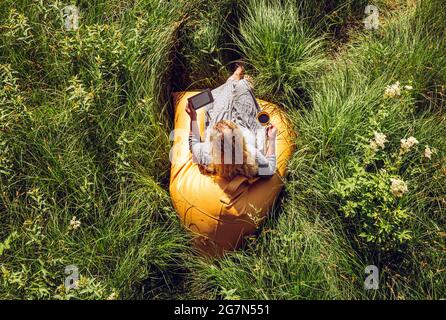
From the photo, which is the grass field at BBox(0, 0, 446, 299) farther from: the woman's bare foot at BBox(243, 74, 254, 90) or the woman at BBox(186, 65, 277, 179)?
the woman at BBox(186, 65, 277, 179)

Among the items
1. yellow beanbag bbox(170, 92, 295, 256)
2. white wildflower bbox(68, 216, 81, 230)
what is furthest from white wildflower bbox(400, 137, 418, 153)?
white wildflower bbox(68, 216, 81, 230)

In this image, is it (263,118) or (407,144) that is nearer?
(407,144)

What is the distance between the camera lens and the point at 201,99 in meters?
4.00

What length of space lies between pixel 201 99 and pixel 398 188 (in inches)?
63.9

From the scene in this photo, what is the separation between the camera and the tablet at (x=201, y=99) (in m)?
3.98

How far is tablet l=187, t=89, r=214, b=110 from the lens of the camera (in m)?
3.98

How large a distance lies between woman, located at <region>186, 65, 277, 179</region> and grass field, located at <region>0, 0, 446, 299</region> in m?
0.31

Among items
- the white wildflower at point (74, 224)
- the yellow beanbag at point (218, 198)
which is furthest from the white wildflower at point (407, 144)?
the white wildflower at point (74, 224)

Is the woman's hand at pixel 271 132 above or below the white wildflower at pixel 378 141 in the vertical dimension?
below

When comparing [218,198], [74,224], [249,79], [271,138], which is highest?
[249,79]

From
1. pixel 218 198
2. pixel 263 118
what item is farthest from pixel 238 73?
pixel 218 198

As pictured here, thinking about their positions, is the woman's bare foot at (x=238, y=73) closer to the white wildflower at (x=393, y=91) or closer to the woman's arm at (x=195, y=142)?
the woman's arm at (x=195, y=142)

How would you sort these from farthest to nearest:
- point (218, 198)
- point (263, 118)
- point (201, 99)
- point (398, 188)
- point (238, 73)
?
1. point (238, 73)
2. point (263, 118)
3. point (201, 99)
4. point (218, 198)
5. point (398, 188)

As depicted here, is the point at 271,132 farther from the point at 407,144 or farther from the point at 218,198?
the point at 407,144
